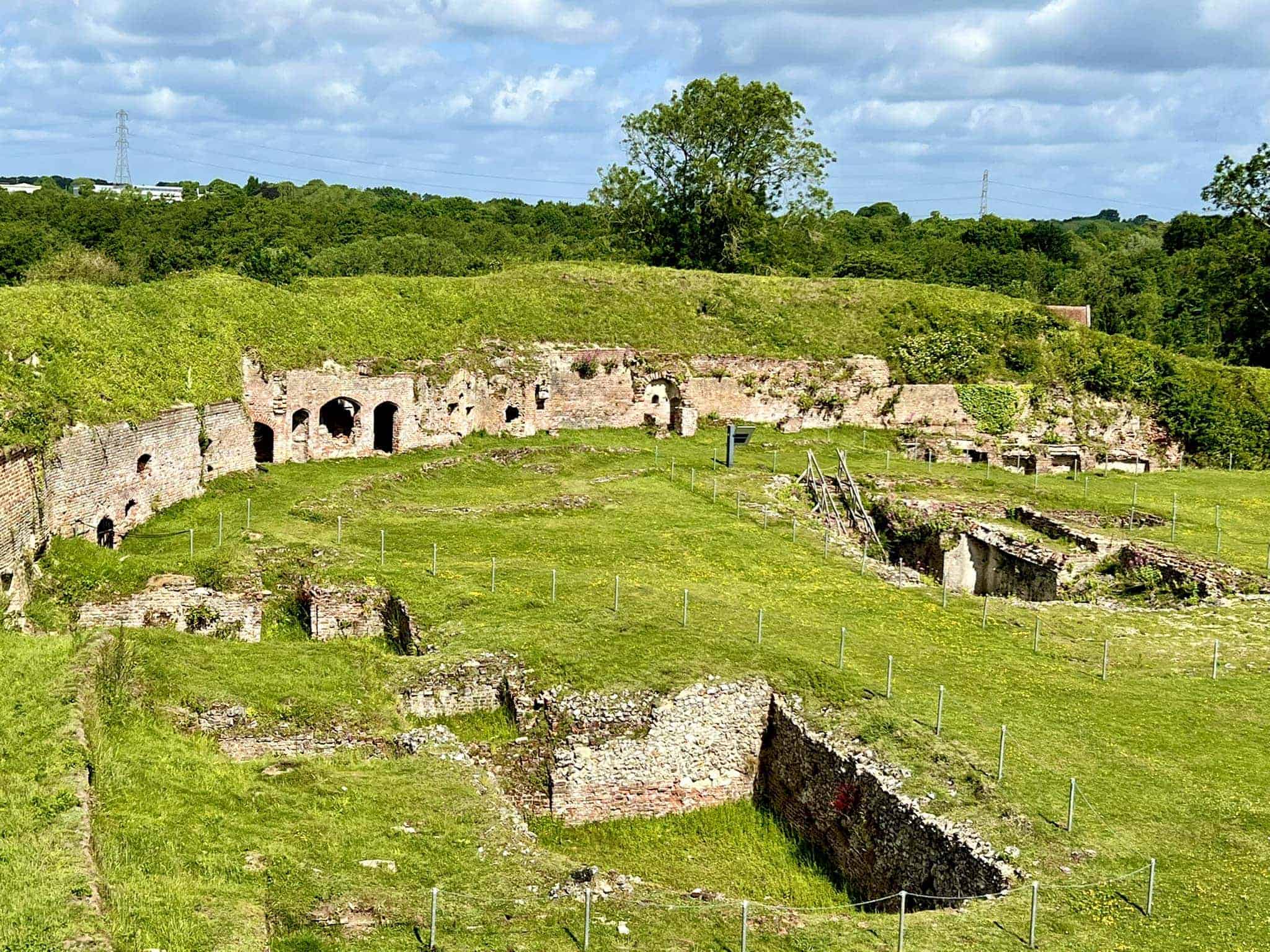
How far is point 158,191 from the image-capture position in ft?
451

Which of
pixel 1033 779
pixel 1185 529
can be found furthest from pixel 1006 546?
pixel 1033 779

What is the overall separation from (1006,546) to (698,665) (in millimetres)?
13219

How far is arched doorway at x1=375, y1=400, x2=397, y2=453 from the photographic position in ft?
125

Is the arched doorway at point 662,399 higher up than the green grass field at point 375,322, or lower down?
lower down

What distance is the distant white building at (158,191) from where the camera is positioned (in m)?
87.7

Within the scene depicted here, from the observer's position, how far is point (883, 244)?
97.7 meters

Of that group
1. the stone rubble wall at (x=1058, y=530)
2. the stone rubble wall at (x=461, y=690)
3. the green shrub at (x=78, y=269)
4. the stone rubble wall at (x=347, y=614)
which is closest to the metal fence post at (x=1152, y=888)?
the stone rubble wall at (x=461, y=690)

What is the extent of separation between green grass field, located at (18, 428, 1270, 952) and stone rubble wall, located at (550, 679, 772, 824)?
13.1 inches

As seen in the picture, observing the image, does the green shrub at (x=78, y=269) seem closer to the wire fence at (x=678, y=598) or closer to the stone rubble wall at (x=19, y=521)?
the stone rubble wall at (x=19, y=521)

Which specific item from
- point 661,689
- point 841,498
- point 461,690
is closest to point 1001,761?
point 661,689

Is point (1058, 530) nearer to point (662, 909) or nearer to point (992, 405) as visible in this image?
point (992, 405)

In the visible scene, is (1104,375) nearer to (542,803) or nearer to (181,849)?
(542,803)

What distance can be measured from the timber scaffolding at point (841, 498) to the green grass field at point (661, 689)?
2493 mm

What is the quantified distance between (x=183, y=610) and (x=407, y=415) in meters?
15.5
